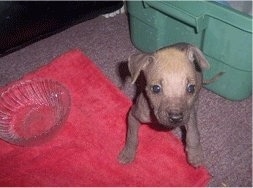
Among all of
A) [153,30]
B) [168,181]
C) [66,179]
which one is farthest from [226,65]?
[66,179]

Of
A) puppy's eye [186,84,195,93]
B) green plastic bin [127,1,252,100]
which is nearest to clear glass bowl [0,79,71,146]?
green plastic bin [127,1,252,100]

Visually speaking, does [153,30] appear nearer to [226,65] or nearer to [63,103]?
[226,65]

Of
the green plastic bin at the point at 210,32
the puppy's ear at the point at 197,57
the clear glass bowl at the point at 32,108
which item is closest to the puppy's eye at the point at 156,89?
the puppy's ear at the point at 197,57

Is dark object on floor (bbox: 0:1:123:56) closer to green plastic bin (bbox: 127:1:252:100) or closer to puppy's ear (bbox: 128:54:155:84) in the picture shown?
green plastic bin (bbox: 127:1:252:100)

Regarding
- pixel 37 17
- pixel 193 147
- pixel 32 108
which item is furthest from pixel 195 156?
pixel 37 17

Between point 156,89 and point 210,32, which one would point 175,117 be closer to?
point 156,89

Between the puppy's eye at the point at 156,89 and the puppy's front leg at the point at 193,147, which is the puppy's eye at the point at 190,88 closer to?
the puppy's eye at the point at 156,89
